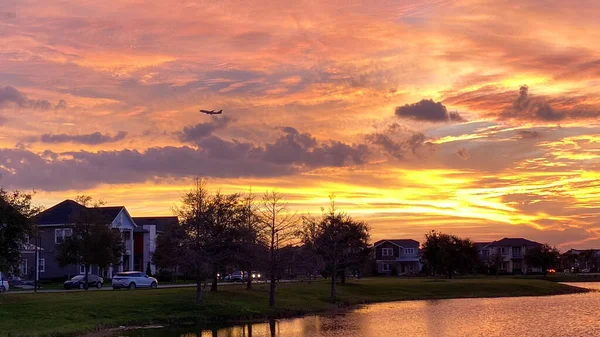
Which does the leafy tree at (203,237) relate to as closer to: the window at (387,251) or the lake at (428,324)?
the lake at (428,324)

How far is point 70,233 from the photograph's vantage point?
3686 inches

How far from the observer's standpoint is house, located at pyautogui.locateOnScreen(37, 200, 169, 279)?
101 metres

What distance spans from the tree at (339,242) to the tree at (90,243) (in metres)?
23.3

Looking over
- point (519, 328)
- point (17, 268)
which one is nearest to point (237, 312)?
point (17, 268)

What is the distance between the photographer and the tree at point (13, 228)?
5612 cm

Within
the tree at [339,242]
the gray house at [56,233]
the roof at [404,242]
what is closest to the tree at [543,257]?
the roof at [404,242]

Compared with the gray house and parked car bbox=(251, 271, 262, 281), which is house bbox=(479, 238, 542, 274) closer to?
parked car bbox=(251, 271, 262, 281)

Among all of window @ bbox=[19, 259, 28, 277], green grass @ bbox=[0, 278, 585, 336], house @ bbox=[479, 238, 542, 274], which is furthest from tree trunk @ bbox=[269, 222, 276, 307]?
house @ bbox=[479, 238, 542, 274]

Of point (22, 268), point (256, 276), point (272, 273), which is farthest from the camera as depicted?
point (256, 276)

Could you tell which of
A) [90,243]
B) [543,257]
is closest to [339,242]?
[90,243]

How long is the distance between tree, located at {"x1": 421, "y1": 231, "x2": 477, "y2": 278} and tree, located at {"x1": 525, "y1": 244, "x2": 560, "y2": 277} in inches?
1098

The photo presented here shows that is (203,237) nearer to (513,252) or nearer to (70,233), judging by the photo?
(70,233)

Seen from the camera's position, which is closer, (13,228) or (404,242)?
(13,228)

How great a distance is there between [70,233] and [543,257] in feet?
344
